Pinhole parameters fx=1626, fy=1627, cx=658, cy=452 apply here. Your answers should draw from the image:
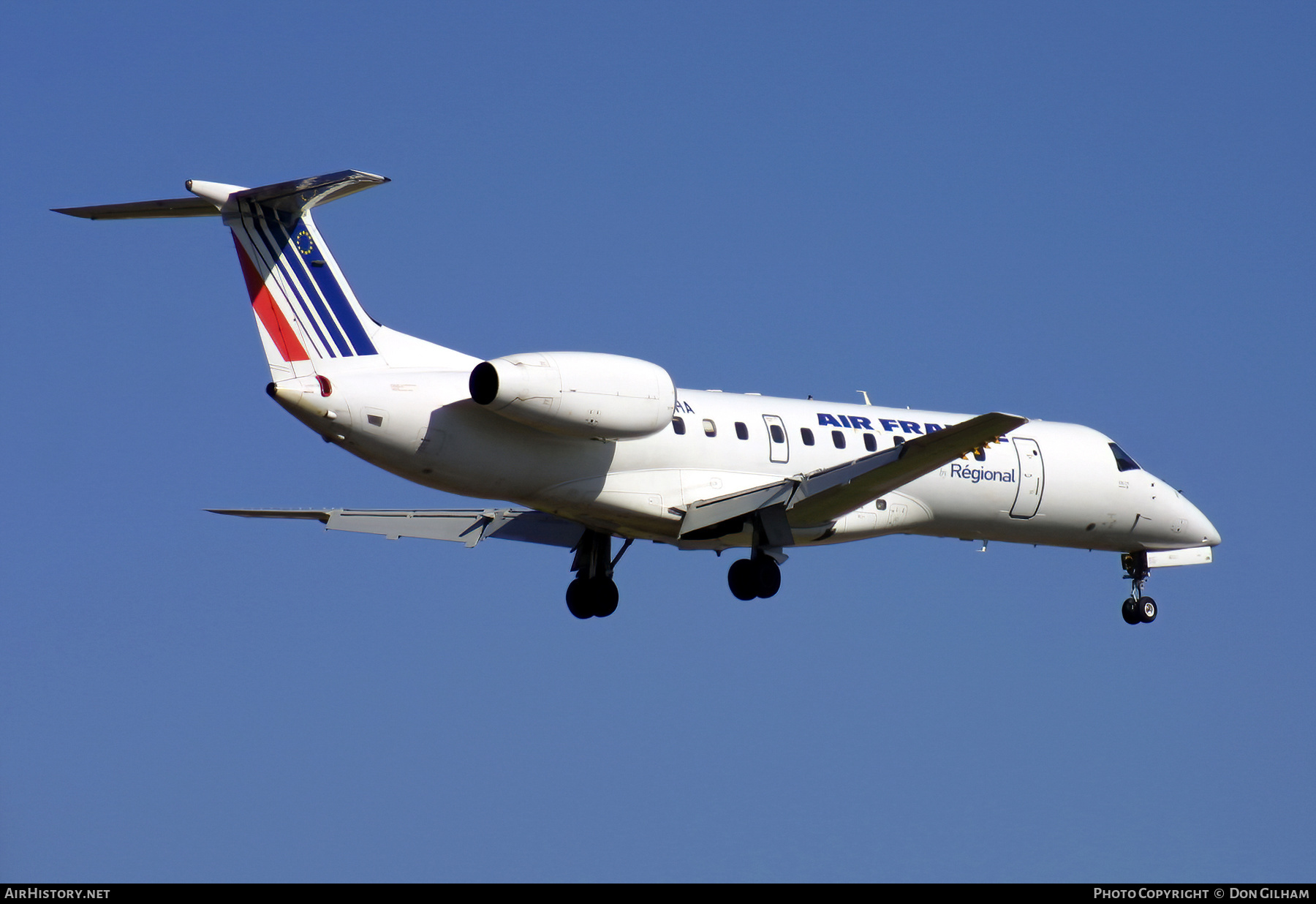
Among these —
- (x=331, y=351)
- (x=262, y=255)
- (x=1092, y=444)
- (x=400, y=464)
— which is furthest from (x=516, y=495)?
(x=1092, y=444)

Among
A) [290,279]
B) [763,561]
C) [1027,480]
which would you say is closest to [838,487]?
[763,561]

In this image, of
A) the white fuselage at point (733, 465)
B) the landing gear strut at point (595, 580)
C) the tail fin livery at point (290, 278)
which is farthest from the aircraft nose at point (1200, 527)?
the tail fin livery at point (290, 278)

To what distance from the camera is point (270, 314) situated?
63.4 feet

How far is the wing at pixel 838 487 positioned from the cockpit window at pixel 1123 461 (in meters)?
6.72

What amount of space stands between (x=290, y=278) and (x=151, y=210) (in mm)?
1743

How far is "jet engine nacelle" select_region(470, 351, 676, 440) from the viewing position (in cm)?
1930

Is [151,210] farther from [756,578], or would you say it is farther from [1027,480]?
Result: [1027,480]

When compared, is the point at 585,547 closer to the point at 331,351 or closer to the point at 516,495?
the point at 516,495

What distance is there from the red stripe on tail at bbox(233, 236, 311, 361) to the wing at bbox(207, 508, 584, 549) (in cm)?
492

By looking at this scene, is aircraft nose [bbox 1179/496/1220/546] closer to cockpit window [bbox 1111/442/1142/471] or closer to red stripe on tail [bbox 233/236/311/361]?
cockpit window [bbox 1111/442/1142/471]

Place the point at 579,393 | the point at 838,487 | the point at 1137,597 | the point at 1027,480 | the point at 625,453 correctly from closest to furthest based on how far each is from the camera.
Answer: the point at 579,393
the point at 625,453
the point at 838,487
the point at 1027,480
the point at 1137,597

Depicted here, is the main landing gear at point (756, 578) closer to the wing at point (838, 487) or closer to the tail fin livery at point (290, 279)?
the wing at point (838, 487)

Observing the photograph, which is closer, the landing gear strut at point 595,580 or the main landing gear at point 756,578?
the main landing gear at point 756,578

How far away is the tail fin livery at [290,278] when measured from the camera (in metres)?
19.0
